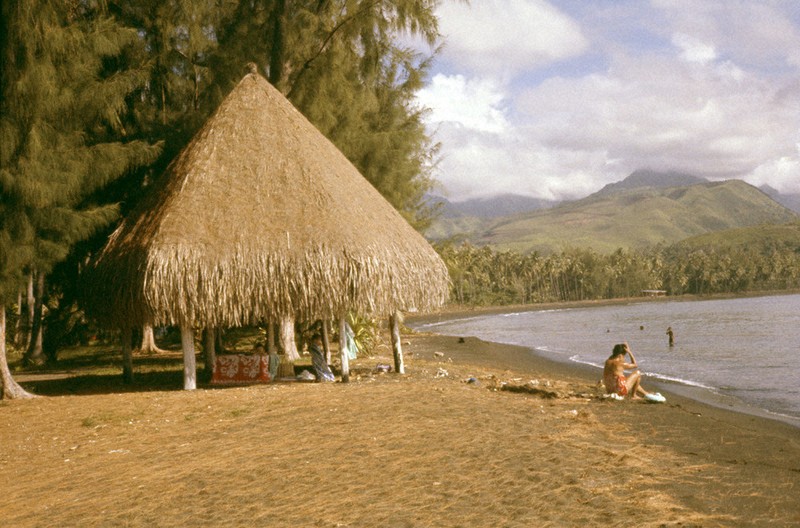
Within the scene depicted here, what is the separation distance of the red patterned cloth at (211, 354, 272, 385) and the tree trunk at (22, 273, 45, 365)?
6414 millimetres

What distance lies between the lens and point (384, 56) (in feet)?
57.5

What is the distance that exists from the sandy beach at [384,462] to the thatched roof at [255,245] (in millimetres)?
1420

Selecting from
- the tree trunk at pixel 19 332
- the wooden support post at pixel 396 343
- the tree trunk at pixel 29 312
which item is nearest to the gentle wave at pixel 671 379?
the wooden support post at pixel 396 343

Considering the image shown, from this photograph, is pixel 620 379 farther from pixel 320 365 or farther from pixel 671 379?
pixel 671 379

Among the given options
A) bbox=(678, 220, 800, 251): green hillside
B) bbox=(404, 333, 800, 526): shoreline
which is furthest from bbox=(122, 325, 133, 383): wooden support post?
bbox=(678, 220, 800, 251): green hillside

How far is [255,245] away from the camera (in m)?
10.6

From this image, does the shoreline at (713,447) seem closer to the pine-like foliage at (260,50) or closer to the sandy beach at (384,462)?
the sandy beach at (384,462)

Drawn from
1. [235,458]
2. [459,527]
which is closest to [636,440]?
[459,527]

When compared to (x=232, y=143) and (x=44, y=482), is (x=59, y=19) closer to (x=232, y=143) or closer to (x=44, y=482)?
(x=232, y=143)

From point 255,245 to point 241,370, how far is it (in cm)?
264

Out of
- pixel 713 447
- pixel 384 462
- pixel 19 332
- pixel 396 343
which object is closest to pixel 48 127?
pixel 396 343

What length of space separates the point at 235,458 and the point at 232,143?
6682 millimetres

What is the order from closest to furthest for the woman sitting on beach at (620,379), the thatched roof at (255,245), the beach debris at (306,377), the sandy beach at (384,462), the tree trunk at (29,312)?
the sandy beach at (384,462) → the thatched roof at (255,245) → the woman sitting on beach at (620,379) → the beach debris at (306,377) → the tree trunk at (29,312)

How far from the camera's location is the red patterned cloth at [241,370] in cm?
1197
